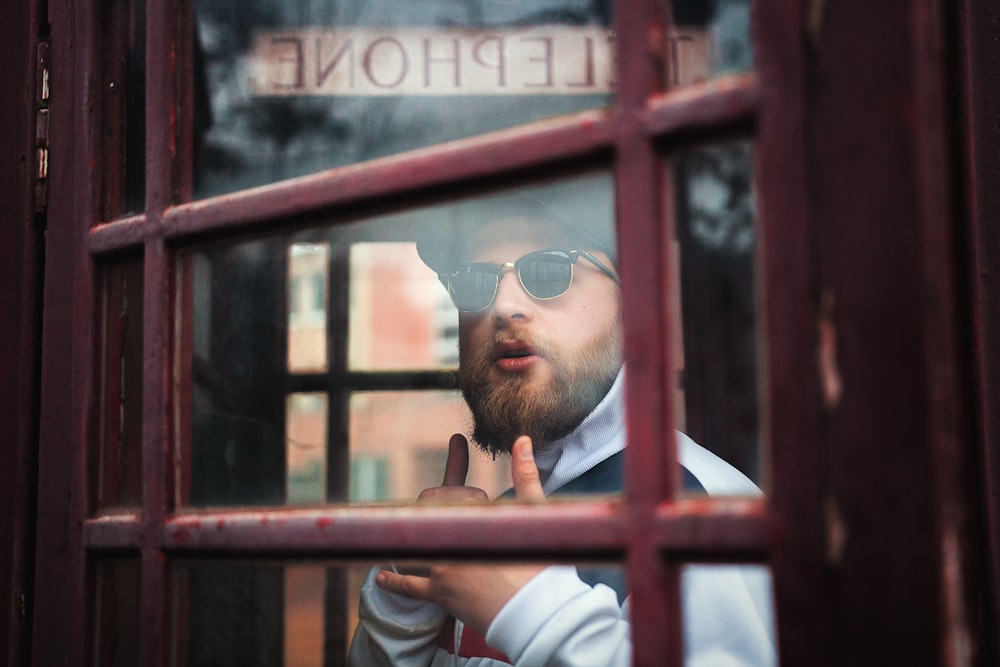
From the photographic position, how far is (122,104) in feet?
3.59

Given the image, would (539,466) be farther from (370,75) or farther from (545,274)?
(370,75)

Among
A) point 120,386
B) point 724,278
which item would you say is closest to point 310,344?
point 120,386

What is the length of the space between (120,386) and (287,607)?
1.07ft

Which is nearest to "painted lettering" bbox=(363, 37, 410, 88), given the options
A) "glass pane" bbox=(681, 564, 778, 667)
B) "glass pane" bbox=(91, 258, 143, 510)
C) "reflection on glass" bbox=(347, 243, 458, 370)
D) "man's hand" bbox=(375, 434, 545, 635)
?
"reflection on glass" bbox=(347, 243, 458, 370)

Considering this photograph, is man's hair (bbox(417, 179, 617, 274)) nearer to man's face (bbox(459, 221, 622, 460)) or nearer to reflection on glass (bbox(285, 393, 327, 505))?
man's face (bbox(459, 221, 622, 460))

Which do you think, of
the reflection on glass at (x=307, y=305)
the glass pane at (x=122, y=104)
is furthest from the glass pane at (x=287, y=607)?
the glass pane at (x=122, y=104)

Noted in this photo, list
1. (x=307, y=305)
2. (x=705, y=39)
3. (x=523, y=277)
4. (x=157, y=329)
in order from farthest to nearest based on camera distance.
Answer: (x=523, y=277)
(x=307, y=305)
(x=157, y=329)
(x=705, y=39)

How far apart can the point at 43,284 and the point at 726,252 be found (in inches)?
34.2

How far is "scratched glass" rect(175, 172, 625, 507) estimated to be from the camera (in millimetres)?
945

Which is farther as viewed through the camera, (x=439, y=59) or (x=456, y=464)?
(x=456, y=464)

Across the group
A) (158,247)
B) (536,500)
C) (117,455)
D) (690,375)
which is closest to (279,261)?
(158,247)

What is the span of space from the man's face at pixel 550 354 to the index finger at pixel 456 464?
0.17 metres

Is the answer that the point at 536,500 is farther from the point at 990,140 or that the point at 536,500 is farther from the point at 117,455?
the point at 990,140

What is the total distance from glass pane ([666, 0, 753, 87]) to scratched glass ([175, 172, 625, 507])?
0.37 ft
